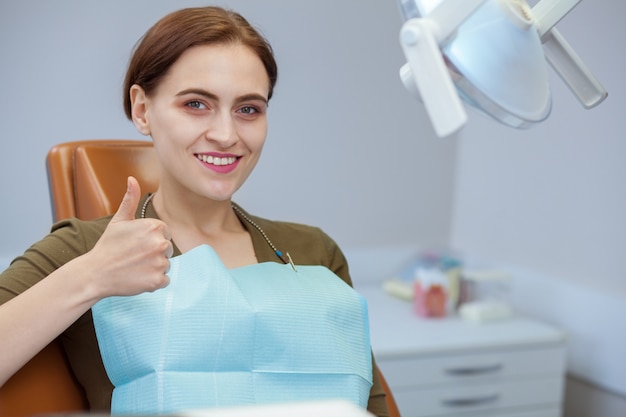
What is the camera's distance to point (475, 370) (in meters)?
2.17

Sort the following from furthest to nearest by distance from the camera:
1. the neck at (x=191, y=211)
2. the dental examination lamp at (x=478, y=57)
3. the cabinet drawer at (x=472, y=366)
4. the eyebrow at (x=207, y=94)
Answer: the cabinet drawer at (x=472, y=366) < the neck at (x=191, y=211) < the eyebrow at (x=207, y=94) < the dental examination lamp at (x=478, y=57)

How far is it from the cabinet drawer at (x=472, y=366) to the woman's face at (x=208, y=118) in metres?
0.89

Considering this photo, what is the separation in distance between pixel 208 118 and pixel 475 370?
47.3 inches

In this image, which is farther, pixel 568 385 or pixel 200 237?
pixel 568 385

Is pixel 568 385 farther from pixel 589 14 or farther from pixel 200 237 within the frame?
pixel 200 237

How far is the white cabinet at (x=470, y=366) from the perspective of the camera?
6.83ft

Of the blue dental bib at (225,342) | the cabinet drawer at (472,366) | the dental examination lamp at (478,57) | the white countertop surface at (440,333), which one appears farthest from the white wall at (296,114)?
the dental examination lamp at (478,57)

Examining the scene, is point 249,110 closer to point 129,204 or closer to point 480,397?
point 129,204

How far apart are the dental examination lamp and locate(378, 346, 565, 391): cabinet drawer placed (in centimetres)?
129

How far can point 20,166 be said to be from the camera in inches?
84.0

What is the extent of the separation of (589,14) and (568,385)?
107cm

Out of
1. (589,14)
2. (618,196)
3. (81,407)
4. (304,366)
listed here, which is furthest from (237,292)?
(589,14)

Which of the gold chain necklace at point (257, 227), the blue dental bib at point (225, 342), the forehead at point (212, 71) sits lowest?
the blue dental bib at point (225, 342)

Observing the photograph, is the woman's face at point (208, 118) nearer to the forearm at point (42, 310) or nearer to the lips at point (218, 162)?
the lips at point (218, 162)
